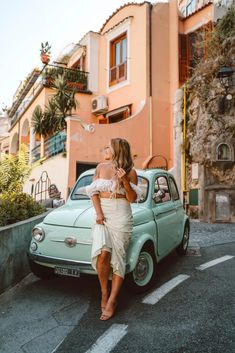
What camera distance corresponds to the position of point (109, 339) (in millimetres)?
3109

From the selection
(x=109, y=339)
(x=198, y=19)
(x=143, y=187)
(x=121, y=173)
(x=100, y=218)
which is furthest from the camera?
(x=198, y=19)

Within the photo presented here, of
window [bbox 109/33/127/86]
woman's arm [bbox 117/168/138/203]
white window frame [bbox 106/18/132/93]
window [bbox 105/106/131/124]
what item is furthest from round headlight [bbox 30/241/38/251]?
window [bbox 109/33/127/86]

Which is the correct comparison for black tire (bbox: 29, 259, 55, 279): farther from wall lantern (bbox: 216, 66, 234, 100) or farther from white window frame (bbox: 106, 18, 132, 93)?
white window frame (bbox: 106, 18, 132, 93)

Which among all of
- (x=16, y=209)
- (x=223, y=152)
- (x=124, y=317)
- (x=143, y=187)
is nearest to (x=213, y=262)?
(x=143, y=187)

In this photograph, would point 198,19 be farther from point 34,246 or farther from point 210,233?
point 34,246

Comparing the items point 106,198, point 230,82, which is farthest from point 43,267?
point 230,82

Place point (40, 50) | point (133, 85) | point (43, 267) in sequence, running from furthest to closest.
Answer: point (40, 50) < point (133, 85) < point (43, 267)

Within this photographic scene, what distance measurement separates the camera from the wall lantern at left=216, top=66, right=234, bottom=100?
457 inches

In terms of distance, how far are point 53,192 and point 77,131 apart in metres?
2.76

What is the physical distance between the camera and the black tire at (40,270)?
14.9ft

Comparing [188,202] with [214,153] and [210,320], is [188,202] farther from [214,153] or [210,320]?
[210,320]

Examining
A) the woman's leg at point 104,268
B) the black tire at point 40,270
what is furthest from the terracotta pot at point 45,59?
the woman's leg at point 104,268

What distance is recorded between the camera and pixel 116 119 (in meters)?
18.0

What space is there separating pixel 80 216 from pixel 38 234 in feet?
2.04
